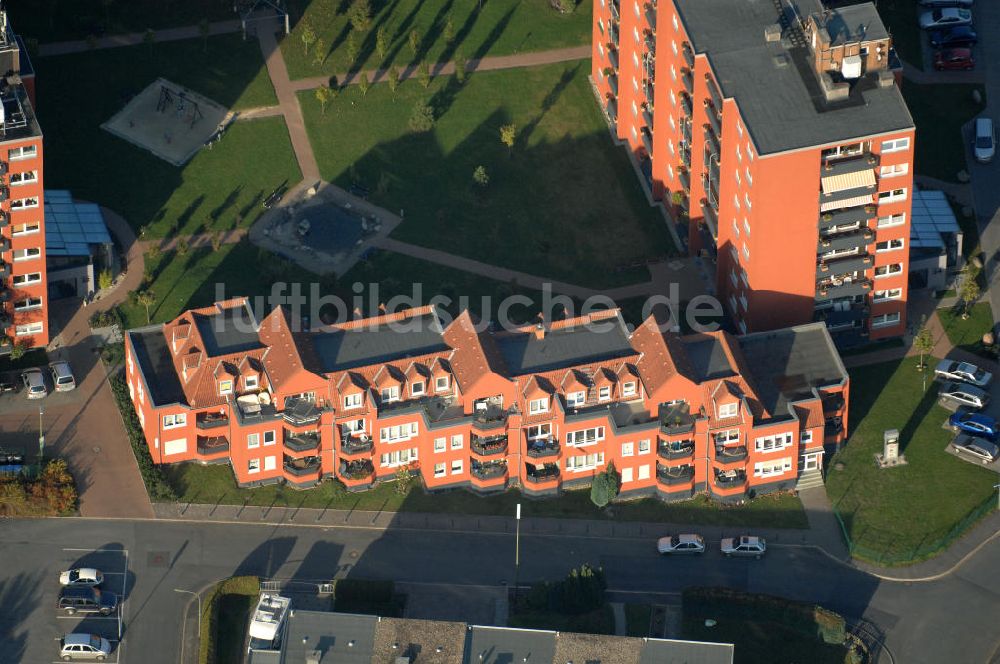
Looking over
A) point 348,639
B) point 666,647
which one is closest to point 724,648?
point 666,647

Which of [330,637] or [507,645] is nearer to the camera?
[507,645]

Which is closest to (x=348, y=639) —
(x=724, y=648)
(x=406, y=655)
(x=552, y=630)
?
(x=406, y=655)

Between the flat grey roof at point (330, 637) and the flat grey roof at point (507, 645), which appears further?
the flat grey roof at point (330, 637)

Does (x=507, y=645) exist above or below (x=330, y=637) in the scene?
below

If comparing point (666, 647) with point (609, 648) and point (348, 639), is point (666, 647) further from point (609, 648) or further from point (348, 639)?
point (348, 639)
